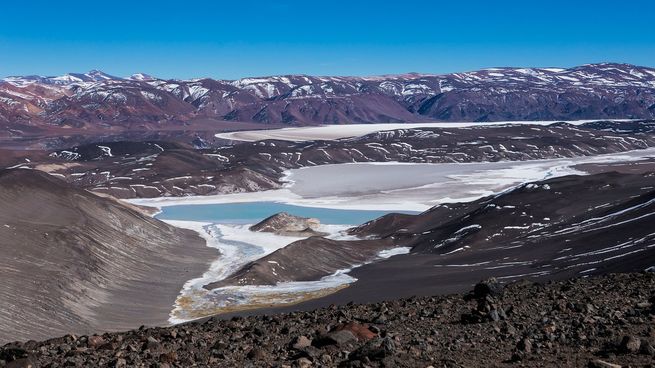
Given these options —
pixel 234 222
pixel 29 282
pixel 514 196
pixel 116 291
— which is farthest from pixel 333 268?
pixel 234 222

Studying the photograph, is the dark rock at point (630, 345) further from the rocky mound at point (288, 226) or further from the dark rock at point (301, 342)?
the rocky mound at point (288, 226)

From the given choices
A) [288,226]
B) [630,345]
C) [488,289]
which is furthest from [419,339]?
[288,226]

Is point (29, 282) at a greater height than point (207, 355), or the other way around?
point (207, 355)

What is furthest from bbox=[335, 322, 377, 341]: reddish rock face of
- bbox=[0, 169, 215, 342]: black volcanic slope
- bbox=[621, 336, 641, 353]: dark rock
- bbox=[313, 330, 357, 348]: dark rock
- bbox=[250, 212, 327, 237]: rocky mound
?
bbox=[250, 212, 327, 237]: rocky mound

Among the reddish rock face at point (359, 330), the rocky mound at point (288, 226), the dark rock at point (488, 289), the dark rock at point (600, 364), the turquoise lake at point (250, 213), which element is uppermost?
the dark rock at point (600, 364)

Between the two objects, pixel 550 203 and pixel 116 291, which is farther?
pixel 550 203

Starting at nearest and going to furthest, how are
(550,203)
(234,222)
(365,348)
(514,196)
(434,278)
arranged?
(365,348)
(434,278)
(550,203)
(514,196)
(234,222)

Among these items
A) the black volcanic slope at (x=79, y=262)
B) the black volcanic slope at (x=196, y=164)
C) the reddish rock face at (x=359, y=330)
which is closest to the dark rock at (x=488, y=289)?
the reddish rock face at (x=359, y=330)

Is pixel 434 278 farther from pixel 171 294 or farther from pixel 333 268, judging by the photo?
pixel 171 294
